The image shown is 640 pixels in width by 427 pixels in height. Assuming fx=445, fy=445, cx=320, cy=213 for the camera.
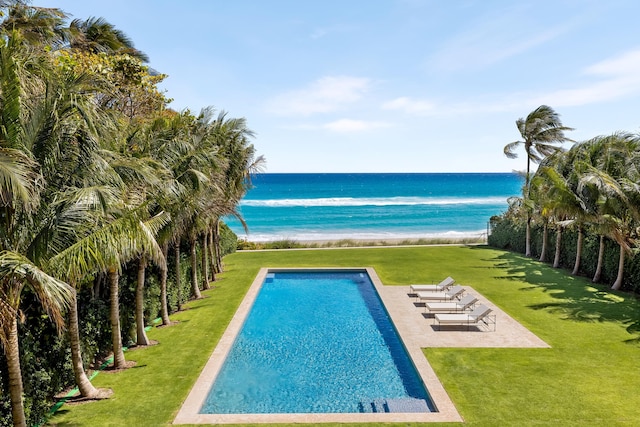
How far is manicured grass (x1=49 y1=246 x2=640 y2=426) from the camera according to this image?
783 cm

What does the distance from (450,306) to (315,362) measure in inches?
202

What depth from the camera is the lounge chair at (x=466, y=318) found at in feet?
40.6

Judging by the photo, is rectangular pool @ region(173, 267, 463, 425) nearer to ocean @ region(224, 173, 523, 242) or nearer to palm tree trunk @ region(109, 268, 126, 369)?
palm tree trunk @ region(109, 268, 126, 369)

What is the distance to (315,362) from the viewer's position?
1084cm

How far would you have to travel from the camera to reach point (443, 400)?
8.27 meters

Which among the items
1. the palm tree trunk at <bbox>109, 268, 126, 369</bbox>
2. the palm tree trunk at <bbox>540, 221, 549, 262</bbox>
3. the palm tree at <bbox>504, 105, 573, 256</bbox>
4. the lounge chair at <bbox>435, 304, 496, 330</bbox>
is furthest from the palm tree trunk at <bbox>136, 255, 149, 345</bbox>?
the palm tree at <bbox>504, 105, 573, 256</bbox>

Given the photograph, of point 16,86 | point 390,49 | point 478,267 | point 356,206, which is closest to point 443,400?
point 16,86

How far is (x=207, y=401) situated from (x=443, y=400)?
4.55 meters

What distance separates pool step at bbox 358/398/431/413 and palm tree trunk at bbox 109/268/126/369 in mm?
5432

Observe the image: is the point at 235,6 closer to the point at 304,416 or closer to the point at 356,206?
the point at 304,416

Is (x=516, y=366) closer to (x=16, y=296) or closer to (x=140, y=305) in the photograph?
(x=140, y=305)

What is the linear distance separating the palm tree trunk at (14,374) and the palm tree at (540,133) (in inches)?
952

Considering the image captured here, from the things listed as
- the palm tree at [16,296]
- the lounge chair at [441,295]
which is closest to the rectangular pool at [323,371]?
the lounge chair at [441,295]

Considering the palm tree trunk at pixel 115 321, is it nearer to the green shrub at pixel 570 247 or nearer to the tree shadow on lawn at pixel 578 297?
the tree shadow on lawn at pixel 578 297
